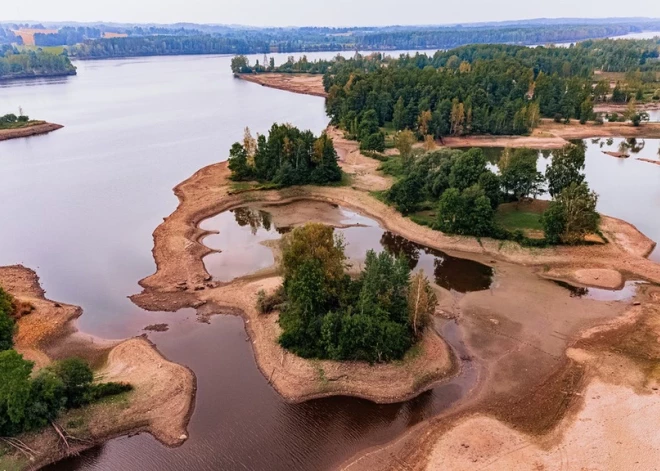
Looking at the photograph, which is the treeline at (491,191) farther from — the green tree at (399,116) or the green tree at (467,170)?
the green tree at (399,116)

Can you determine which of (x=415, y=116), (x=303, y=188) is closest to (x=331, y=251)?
(x=303, y=188)

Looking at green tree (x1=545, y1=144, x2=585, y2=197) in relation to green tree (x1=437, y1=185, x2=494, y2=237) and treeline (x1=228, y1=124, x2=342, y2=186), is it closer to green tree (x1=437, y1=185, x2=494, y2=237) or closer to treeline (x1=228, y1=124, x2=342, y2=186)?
green tree (x1=437, y1=185, x2=494, y2=237)

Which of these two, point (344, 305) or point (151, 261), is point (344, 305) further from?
point (151, 261)

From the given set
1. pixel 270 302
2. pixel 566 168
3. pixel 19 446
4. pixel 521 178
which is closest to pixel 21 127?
pixel 270 302

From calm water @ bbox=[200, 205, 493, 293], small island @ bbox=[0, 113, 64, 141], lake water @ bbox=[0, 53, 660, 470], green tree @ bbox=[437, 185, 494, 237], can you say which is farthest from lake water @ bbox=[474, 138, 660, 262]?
small island @ bbox=[0, 113, 64, 141]

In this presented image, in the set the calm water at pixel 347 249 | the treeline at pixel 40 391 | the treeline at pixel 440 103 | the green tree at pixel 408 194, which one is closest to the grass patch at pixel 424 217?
the green tree at pixel 408 194
